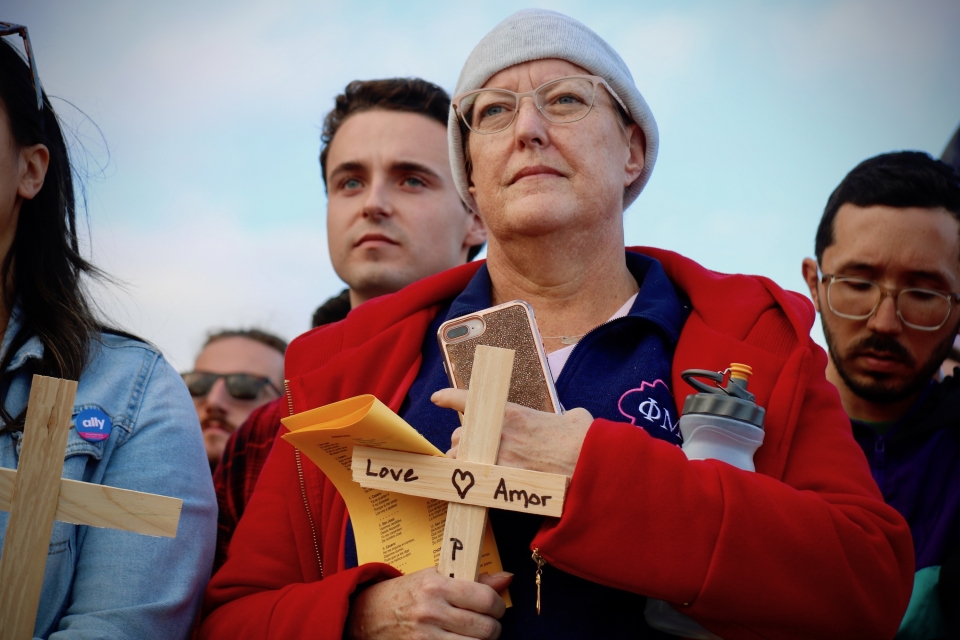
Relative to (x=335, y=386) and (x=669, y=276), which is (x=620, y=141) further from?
(x=335, y=386)

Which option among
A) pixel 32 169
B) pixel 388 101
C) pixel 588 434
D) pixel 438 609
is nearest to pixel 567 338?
pixel 588 434

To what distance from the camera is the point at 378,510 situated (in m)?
2.14

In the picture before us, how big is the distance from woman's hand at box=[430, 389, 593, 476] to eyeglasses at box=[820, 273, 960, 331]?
178 cm

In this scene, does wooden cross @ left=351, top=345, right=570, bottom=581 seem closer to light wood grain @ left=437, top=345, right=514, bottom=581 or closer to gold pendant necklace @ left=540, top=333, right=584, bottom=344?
light wood grain @ left=437, top=345, right=514, bottom=581

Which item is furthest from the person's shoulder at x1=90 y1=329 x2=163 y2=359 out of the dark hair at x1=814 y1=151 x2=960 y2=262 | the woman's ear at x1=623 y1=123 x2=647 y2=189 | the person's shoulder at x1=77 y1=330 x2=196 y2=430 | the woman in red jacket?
the dark hair at x1=814 y1=151 x2=960 y2=262

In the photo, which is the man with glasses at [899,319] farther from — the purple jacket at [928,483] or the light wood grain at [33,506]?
the light wood grain at [33,506]

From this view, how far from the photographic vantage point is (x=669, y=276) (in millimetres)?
2854

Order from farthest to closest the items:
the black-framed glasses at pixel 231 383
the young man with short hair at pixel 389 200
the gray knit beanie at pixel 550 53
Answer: the black-framed glasses at pixel 231 383, the young man with short hair at pixel 389 200, the gray knit beanie at pixel 550 53

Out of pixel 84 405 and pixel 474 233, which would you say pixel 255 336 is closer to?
pixel 474 233

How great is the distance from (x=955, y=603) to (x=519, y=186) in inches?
62.8

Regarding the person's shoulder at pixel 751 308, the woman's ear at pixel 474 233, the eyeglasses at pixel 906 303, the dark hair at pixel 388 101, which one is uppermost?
the dark hair at pixel 388 101

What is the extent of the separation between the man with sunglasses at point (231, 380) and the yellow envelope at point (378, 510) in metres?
2.91

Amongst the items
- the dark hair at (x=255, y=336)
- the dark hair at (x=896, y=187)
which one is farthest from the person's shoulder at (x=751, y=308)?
the dark hair at (x=255, y=336)

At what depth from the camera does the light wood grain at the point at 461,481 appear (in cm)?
189
